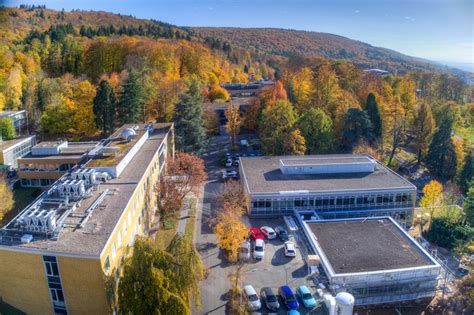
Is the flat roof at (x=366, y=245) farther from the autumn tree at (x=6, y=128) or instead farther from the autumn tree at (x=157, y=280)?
the autumn tree at (x=6, y=128)

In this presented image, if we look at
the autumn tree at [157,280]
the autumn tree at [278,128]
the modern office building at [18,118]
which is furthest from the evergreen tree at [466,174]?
the modern office building at [18,118]

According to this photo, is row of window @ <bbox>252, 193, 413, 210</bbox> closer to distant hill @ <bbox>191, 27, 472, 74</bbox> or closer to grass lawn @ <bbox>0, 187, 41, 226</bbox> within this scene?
grass lawn @ <bbox>0, 187, 41, 226</bbox>

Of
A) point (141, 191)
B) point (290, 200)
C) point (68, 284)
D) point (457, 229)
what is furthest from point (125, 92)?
point (457, 229)

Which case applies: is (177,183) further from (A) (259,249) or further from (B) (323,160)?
(B) (323,160)

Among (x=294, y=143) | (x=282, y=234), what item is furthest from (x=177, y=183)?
(x=294, y=143)

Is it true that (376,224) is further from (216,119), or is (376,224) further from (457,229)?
(216,119)

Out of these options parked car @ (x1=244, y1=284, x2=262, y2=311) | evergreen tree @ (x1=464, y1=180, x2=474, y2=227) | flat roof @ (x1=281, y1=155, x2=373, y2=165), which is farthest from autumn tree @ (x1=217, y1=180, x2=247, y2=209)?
evergreen tree @ (x1=464, y1=180, x2=474, y2=227)
